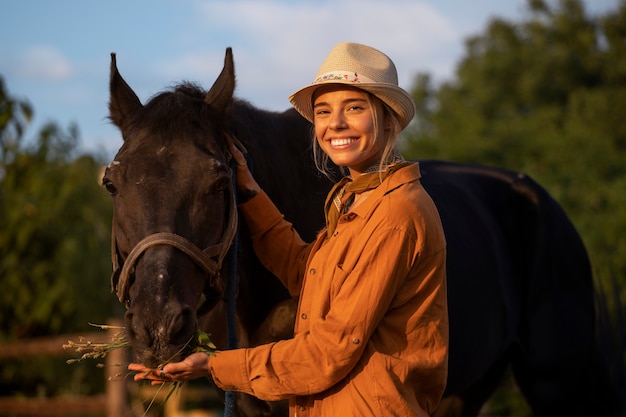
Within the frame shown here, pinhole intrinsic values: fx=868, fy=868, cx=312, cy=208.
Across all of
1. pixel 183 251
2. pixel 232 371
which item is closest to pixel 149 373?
pixel 232 371

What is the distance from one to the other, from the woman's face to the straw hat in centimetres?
5

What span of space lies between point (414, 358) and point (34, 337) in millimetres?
8830

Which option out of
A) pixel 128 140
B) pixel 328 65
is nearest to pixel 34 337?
pixel 128 140

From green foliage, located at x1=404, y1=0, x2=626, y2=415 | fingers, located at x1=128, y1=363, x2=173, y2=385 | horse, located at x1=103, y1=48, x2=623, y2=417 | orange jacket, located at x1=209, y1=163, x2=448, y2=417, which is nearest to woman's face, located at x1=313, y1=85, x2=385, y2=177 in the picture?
orange jacket, located at x1=209, y1=163, x2=448, y2=417

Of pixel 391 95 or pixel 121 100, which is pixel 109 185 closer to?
pixel 121 100

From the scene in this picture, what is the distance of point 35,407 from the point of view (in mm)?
9219

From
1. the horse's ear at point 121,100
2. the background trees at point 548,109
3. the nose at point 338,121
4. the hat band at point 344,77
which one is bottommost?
the nose at point 338,121

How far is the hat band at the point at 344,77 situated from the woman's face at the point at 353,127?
A: 0.17 ft

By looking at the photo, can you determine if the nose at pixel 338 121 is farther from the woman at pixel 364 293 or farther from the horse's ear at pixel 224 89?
the horse's ear at pixel 224 89

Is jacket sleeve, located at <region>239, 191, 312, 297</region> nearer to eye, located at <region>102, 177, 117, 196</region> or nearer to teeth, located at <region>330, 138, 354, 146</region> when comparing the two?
eye, located at <region>102, 177, 117, 196</region>

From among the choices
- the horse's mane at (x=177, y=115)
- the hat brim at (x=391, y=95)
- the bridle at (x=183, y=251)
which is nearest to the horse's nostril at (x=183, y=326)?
the bridle at (x=183, y=251)

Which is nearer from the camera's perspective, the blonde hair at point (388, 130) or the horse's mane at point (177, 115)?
the blonde hair at point (388, 130)

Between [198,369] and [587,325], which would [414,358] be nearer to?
[198,369]

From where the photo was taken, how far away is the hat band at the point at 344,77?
110 inches
